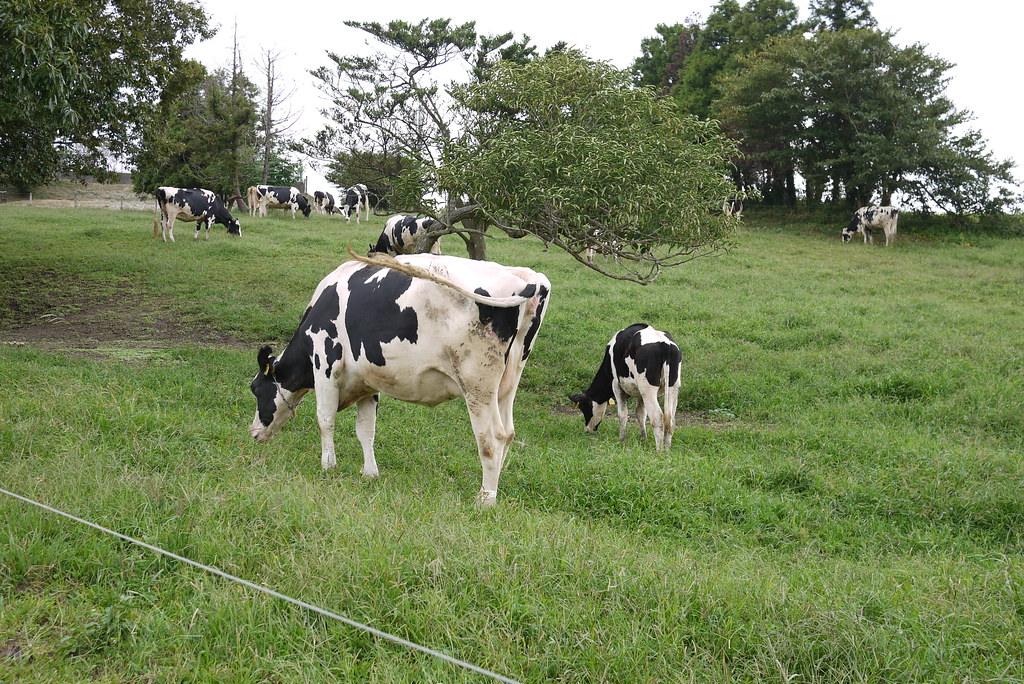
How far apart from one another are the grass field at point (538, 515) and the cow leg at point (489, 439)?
0.28 metres

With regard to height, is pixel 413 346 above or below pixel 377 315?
below

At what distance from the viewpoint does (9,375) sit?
8.67 m

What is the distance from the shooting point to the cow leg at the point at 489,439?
6348mm

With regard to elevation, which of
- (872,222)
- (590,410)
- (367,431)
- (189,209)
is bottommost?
(590,410)

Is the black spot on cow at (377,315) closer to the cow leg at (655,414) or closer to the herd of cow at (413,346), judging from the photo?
the herd of cow at (413,346)

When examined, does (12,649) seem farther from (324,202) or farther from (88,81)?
(324,202)

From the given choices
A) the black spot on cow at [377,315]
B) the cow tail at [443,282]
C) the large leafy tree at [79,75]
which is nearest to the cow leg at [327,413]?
the black spot on cow at [377,315]

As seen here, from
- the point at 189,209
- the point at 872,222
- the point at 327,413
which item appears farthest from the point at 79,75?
the point at 872,222

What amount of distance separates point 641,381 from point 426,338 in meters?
4.07

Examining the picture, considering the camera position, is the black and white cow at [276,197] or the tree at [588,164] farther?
the black and white cow at [276,197]

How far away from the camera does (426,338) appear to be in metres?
6.48

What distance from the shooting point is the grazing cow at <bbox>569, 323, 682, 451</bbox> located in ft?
31.4

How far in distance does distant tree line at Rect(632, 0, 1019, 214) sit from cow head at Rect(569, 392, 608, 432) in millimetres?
18965

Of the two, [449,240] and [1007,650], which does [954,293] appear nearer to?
[449,240]
